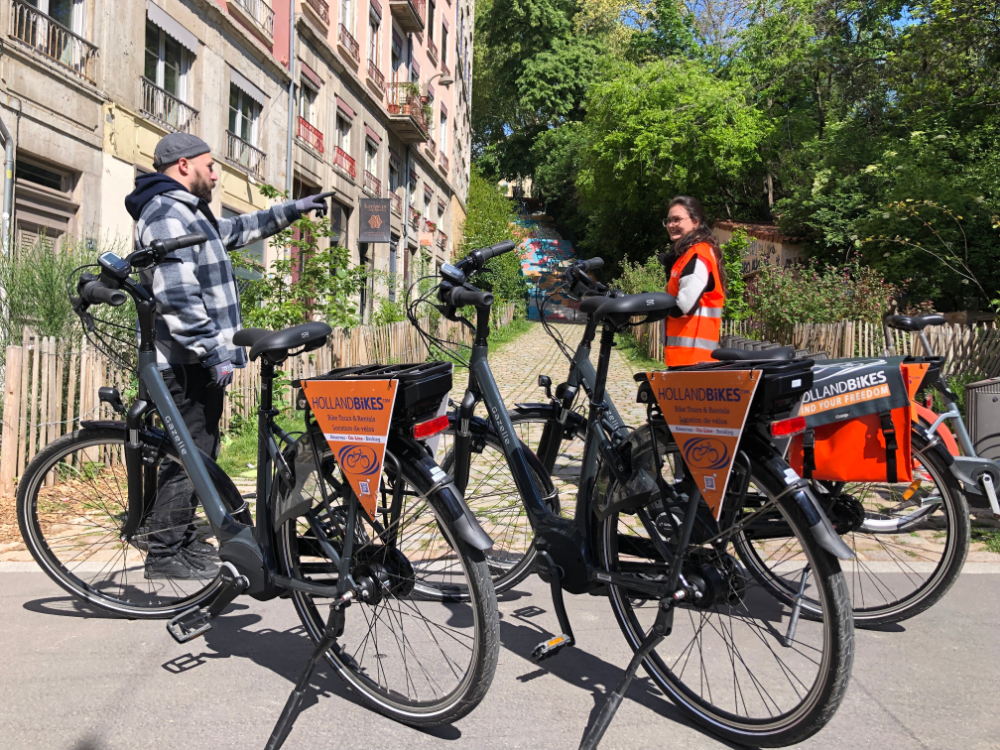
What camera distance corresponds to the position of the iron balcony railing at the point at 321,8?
21.0m

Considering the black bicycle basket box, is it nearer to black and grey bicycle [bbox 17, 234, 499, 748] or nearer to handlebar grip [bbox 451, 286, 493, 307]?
black and grey bicycle [bbox 17, 234, 499, 748]

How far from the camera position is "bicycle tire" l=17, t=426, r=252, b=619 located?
364 cm

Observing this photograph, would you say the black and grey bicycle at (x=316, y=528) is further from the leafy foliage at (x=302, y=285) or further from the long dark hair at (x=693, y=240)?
the leafy foliage at (x=302, y=285)

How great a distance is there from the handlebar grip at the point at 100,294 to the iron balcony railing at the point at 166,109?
1171cm

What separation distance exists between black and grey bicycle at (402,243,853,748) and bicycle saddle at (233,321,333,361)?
0.70 m

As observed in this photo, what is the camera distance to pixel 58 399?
5.93m

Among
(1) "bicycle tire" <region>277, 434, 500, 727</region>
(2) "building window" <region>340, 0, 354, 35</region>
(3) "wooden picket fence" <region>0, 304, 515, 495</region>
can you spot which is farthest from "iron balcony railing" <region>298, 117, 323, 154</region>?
(1) "bicycle tire" <region>277, 434, 500, 727</region>

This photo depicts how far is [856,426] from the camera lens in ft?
11.0

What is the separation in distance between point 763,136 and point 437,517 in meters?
32.7

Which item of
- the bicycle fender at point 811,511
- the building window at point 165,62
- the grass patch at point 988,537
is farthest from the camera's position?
the building window at point 165,62

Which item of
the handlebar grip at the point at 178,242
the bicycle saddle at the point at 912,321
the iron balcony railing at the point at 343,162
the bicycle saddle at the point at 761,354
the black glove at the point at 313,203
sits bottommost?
the bicycle saddle at the point at 761,354

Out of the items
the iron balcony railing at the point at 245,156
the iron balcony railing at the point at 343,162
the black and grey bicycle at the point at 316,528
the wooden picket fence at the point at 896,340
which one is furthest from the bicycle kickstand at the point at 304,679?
the iron balcony railing at the point at 343,162

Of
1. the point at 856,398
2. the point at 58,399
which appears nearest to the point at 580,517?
the point at 856,398

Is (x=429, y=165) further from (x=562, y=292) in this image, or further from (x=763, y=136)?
(x=562, y=292)
